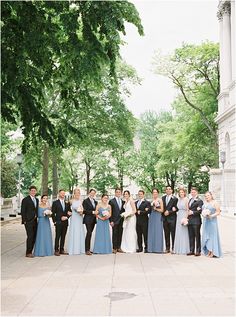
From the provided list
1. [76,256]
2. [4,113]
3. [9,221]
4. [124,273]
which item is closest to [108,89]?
[9,221]

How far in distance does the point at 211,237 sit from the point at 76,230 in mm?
4112

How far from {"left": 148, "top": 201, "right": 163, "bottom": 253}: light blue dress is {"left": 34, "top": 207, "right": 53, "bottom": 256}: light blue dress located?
3.10 metres

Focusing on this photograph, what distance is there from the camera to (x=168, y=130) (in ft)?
212

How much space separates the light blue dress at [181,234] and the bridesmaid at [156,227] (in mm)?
499

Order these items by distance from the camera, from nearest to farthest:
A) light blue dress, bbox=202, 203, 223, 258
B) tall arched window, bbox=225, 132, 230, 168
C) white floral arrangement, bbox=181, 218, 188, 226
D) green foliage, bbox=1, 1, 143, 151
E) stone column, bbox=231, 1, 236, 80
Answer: green foliage, bbox=1, 1, 143, 151 < light blue dress, bbox=202, 203, 223, 258 < white floral arrangement, bbox=181, 218, 188, 226 < stone column, bbox=231, 1, 236, 80 < tall arched window, bbox=225, 132, 230, 168

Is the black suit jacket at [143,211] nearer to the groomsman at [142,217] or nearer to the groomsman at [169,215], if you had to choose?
the groomsman at [142,217]

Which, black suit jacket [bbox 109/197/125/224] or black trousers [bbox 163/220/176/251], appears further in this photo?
black suit jacket [bbox 109/197/125/224]

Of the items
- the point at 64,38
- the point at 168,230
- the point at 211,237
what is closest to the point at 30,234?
the point at 168,230

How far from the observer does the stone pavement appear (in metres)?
7.91

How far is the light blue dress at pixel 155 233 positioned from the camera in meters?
15.3

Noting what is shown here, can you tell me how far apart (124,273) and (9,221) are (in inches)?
850

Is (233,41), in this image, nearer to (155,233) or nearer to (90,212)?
(155,233)

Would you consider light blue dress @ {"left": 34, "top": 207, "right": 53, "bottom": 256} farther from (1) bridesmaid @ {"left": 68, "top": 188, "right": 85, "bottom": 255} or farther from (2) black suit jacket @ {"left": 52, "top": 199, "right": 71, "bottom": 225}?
(1) bridesmaid @ {"left": 68, "top": 188, "right": 85, "bottom": 255}

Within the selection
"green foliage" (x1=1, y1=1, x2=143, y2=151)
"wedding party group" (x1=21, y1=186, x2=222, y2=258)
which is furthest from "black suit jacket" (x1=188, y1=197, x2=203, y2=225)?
"green foliage" (x1=1, y1=1, x2=143, y2=151)
